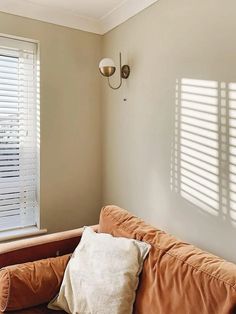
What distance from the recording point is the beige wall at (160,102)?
61.2 inches

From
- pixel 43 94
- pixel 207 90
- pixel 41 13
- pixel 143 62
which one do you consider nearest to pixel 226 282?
pixel 207 90

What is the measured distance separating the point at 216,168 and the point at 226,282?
2.20 ft

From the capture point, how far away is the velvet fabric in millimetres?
1428

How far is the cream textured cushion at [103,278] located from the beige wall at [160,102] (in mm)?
454

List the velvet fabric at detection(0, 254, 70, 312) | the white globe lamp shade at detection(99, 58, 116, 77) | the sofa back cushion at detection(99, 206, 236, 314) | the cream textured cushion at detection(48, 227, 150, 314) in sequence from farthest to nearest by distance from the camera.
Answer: the white globe lamp shade at detection(99, 58, 116, 77) → the velvet fabric at detection(0, 254, 70, 312) → the cream textured cushion at detection(48, 227, 150, 314) → the sofa back cushion at detection(99, 206, 236, 314)

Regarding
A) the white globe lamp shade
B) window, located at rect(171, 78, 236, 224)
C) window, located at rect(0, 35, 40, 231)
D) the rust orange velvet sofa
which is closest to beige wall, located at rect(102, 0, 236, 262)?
window, located at rect(171, 78, 236, 224)

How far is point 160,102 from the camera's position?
77.0 inches

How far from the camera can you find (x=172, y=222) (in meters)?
1.88

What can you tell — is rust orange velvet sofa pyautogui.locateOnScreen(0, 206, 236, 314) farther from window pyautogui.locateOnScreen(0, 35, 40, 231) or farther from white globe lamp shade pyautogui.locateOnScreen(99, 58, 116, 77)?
white globe lamp shade pyautogui.locateOnScreen(99, 58, 116, 77)

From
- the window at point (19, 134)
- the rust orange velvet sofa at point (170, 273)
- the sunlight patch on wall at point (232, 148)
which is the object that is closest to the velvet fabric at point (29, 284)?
the rust orange velvet sofa at point (170, 273)

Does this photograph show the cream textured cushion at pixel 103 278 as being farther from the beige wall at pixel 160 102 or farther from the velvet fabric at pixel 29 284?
the beige wall at pixel 160 102

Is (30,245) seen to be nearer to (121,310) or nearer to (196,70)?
(121,310)

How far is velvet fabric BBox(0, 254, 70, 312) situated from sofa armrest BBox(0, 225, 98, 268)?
0.36ft

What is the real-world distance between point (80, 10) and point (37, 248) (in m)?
1.95
